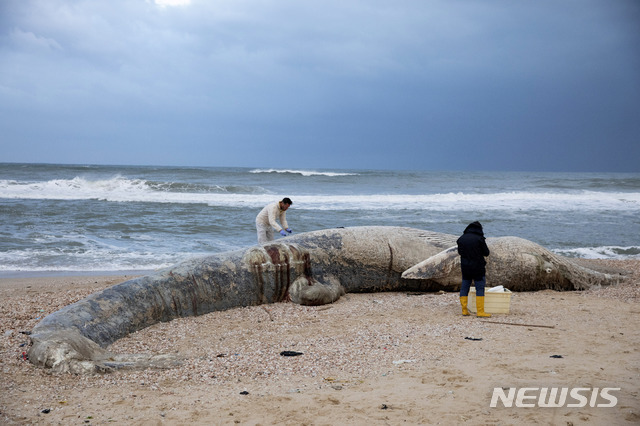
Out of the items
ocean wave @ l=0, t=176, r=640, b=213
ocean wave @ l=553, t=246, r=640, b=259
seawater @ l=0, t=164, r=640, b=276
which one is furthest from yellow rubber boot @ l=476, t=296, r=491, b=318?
ocean wave @ l=0, t=176, r=640, b=213

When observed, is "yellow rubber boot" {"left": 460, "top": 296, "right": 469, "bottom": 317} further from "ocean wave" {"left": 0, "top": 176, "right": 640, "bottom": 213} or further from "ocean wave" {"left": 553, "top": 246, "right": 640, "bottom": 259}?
"ocean wave" {"left": 0, "top": 176, "right": 640, "bottom": 213}

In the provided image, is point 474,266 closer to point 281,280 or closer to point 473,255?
point 473,255

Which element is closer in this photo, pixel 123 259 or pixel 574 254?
pixel 123 259

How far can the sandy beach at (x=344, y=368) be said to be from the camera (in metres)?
4.27

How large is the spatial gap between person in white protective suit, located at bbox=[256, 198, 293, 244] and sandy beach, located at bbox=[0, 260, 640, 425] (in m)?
2.34

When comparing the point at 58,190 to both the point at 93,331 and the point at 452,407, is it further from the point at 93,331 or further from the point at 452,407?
the point at 452,407

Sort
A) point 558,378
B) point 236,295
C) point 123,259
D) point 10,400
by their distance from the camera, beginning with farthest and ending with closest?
1. point 123,259
2. point 236,295
3. point 558,378
4. point 10,400

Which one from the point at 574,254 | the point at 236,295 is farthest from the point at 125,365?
the point at 574,254

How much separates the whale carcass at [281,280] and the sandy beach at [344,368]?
0.78 ft

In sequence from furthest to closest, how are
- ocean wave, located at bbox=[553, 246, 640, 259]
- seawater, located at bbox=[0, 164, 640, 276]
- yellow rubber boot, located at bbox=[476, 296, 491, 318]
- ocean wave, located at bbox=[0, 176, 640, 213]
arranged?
ocean wave, located at bbox=[0, 176, 640, 213]
ocean wave, located at bbox=[553, 246, 640, 259]
seawater, located at bbox=[0, 164, 640, 276]
yellow rubber boot, located at bbox=[476, 296, 491, 318]

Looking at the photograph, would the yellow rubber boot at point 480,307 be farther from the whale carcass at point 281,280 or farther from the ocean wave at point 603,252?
the ocean wave at point 603,252

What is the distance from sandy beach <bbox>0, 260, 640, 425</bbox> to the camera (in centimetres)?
427

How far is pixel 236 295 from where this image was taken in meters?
8.52

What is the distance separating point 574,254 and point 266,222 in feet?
29.7
